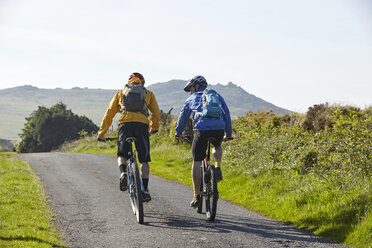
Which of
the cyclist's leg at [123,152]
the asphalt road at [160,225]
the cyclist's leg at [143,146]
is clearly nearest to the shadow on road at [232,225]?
the asphalt road at [160,225]

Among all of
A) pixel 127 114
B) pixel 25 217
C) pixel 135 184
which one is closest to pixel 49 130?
pixel 25 217

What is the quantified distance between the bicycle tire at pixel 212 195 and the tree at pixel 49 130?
47.1m

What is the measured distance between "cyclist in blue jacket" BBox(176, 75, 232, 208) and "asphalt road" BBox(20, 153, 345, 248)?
775 millimetres

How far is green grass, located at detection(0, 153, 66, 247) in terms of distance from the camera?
545 cm

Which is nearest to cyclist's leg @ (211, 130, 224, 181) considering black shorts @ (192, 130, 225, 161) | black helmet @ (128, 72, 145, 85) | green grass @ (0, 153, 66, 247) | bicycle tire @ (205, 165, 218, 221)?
black shorts @ (192, 130, 225, 161)

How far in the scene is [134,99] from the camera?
6.75 metres

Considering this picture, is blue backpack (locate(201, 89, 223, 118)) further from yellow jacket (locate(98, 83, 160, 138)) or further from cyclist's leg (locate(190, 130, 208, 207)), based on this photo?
yellow jacket (locate(98, 83, 160, 138))

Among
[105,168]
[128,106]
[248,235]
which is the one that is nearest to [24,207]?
[128,106]

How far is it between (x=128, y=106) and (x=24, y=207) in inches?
125

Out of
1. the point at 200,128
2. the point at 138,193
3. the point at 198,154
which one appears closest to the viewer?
the point at 138,193

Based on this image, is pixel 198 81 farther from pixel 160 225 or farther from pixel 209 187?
pixel 160 225

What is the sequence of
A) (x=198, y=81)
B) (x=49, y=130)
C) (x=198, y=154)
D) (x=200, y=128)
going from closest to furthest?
(x=200, y=128), (x=198, y=154), (x=198, y=81), (x=49, y=130)

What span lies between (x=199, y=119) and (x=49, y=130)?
52.2m

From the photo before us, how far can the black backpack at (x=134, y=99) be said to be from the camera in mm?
6730
